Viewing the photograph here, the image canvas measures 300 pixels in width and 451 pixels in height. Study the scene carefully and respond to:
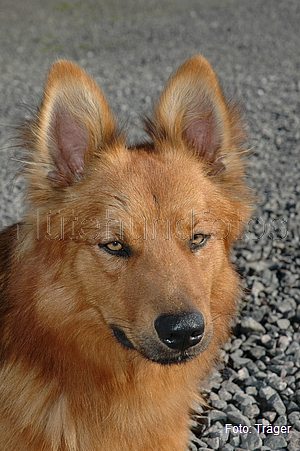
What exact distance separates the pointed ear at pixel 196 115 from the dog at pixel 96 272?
0.01 m

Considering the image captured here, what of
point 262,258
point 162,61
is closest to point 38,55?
point 162,61

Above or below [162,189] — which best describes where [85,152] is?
above

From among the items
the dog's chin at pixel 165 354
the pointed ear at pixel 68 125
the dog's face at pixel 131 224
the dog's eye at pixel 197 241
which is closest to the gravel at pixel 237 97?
the pointed ear at pixel 68 125

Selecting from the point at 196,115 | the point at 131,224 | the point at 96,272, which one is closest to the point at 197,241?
the point at 131,224

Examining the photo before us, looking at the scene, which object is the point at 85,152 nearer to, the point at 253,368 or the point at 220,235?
the point at 220,235

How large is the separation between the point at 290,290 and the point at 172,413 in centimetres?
234

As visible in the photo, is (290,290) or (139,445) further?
(290,290)

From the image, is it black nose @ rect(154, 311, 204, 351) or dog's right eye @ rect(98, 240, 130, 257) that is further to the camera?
dog's right eye @ rect(98, 240, 130, 257)

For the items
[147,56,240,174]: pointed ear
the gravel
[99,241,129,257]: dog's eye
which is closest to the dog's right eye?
[99,241,129,257]: dog's eye

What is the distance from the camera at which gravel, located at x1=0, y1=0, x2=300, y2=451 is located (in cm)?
415

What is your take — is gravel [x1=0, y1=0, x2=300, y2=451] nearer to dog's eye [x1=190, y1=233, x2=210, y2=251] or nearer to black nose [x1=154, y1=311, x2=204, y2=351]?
dog's eye [x1=190, y1=233, x2=210, y2=251]

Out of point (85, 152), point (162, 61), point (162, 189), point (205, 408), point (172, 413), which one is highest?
point (162, 61)

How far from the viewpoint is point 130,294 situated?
295cm

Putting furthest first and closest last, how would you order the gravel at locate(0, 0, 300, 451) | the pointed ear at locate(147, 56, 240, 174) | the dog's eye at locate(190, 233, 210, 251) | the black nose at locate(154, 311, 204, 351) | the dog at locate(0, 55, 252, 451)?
the gravel at locate(0, 0, 300, 451) < the pointed ear at locate(147, 56, 240, 174) < the dog's eye at locate(190, 233, 210, 251) < the dog at locate(0, 55, 252, 451) < the black nose at locate(154, 311, 204, 351)
